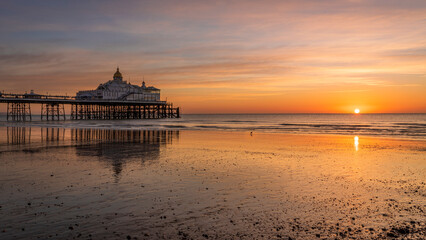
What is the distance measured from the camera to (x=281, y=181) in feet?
41.1

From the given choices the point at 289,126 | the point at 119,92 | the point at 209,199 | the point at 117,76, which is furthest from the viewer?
the point at 117,76

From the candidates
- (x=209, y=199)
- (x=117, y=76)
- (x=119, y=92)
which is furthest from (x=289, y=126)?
(x=117, y=76)

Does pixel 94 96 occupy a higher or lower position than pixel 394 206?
higher

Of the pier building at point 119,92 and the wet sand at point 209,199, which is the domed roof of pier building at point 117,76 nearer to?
the pier building at point 119,92

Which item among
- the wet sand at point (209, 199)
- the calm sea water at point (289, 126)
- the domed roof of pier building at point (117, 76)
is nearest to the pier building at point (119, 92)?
the domed roof of pier building at point (117, 76)

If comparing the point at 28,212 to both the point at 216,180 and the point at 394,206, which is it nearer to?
the point at 216,180

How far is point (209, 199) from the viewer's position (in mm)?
9945

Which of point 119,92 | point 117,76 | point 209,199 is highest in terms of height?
point 117,76

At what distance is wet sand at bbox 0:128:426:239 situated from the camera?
750 centimetres

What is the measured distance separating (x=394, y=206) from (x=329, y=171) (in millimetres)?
5292

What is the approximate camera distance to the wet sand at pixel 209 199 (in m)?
7.50

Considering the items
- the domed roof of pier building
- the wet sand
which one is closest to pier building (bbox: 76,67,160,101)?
the domed roof of pier building

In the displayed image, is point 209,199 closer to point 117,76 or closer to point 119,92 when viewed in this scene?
point 119,92

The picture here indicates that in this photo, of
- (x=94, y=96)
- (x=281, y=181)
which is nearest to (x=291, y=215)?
(x=281, y=181)
